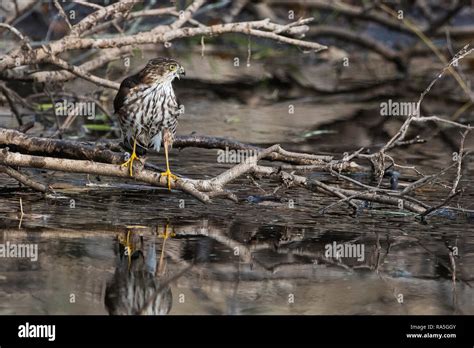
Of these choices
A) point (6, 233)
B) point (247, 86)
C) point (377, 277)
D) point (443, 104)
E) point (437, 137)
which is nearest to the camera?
point (377, 277)

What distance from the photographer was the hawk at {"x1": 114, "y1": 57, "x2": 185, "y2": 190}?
7164 millimetres

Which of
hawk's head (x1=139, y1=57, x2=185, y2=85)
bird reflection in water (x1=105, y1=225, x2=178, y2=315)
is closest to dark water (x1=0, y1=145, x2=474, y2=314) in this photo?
bird reflection in water (x1=105, y1=225, x2=178, y2=315)

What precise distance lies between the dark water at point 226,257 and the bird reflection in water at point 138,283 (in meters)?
0.01

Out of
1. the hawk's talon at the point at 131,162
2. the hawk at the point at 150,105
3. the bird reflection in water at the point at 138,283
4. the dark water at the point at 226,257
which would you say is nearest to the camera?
the bird reflection in water at the point at 138,283

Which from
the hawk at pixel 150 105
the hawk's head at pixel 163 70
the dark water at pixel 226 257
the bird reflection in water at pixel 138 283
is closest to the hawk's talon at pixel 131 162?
the hawk at pixel 150 105

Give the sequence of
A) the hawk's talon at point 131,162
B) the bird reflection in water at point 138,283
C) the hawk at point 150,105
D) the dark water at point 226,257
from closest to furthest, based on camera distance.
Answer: the bird reflection in water at point 138,283, the dark water at point 226,257, the hawk's talon at point 131,162, the hawk at point 150,105

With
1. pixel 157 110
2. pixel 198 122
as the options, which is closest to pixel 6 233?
pixel 157 110

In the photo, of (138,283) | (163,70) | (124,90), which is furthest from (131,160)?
(138,283)

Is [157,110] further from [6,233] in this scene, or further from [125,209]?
[6,233]

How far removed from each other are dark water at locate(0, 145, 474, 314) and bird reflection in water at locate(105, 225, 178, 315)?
11mm

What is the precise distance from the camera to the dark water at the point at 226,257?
5328 millimetres

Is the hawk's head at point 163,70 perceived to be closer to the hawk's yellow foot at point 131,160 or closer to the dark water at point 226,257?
the hawk's yellow foot at point 131,160

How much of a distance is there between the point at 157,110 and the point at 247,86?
718cm

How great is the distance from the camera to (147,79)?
7199 mm
